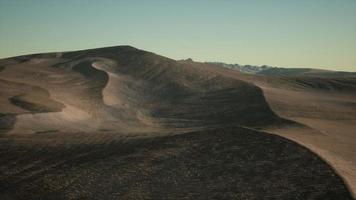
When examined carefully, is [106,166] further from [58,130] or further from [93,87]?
[93,87]

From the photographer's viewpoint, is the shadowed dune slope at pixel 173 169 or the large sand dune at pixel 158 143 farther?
the large sand dune at pixel 158 143

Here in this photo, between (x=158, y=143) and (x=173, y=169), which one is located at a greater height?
(x=158, y=143)

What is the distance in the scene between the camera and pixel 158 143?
96.2 feet

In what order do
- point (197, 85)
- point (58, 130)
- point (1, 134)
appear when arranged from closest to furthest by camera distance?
point (1, 134) → point (58, 130) → point (197, 85)

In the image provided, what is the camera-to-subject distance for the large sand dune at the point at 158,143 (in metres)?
22.6

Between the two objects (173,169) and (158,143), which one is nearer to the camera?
(173,169)

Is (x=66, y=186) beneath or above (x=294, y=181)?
beneath

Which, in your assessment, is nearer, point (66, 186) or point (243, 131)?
point (66, 186)

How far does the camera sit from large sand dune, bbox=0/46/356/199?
22.6 metres

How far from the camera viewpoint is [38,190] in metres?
25.8

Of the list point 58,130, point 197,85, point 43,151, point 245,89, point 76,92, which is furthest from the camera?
point 197,85

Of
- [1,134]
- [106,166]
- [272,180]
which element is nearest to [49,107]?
[1,134]

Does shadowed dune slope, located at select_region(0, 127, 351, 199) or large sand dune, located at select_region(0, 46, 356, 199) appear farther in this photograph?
large sand dune, located at select_region(0, 46, 356, 199)

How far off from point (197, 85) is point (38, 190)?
138ft
